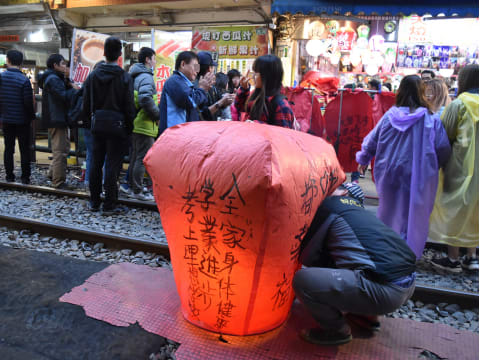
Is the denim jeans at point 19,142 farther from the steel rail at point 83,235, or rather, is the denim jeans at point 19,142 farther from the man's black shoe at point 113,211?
the man's black shoe at point 113,211

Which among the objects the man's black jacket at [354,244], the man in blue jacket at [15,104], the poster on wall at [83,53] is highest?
the poster on wall at [83,53]

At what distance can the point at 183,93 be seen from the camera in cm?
409

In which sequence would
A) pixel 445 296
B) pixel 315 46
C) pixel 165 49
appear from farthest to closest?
pixel 315 46 → pixel 165 49 → pixel 445 296

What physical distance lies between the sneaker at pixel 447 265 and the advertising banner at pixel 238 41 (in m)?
7.56

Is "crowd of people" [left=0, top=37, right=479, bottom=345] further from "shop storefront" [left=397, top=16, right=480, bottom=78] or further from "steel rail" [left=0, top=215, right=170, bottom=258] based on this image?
"shop storefront" [left=397, top=16, right=480, bottom=78]

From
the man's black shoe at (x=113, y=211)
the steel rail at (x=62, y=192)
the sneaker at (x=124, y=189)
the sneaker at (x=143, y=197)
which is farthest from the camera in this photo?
the sneaker at (x=124, y=189)

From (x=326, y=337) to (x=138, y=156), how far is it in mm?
4264

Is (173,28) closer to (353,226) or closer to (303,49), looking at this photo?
(303,49)

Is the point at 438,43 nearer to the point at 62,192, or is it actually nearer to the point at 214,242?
the point at 62,192

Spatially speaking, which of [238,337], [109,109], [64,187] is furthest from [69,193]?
[238,337]

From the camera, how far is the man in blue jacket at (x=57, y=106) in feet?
19.9

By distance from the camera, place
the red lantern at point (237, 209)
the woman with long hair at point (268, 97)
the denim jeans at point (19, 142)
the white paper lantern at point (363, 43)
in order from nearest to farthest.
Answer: the red lantern at point (237, 209)
the woman with long hair at point (268, 97)
the denim jeans at point (19, 142)
the white paper lantern at point (363, 43)

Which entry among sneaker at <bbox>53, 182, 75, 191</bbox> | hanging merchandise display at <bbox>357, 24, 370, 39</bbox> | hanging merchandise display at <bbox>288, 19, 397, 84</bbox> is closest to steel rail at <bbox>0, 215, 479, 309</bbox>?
sneaker at <bbox>53, 182, 75, 191</bbox>

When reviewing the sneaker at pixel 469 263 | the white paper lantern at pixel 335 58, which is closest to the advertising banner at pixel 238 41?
the white paper lantern at pixel 335 58
